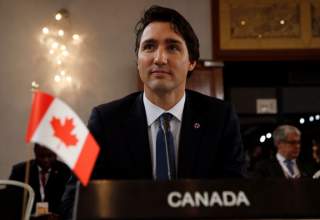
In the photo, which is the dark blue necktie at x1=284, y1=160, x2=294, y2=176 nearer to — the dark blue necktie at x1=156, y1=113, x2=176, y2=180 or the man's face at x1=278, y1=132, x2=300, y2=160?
the man's face at x1=278, y1=132, x2=300, y2=160

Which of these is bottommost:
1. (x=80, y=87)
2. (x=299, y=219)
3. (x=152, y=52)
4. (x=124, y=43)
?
(x=299, y=219)

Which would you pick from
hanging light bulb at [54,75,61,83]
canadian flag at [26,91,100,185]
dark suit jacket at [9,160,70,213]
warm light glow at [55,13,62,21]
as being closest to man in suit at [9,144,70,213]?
dark suit jacket at [9,160,70,213]

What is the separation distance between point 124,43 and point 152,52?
11.1ft

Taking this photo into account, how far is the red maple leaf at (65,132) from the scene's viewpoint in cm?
77

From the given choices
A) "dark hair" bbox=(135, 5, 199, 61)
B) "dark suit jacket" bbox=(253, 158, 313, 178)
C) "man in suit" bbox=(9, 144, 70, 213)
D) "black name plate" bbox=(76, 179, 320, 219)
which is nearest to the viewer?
"black name plate" bbox=(76, 179, 320, 219)

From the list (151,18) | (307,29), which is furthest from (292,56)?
(151,18)

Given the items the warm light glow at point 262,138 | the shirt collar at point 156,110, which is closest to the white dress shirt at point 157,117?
the shirt collar at point 156,110

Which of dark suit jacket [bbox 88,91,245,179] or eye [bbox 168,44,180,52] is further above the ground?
eye [bbox 168,44,180,52]

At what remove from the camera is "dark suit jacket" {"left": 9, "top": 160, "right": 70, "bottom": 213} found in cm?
362

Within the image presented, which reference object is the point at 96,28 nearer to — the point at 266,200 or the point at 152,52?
the point at 152,52

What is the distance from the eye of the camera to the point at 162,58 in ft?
3.98

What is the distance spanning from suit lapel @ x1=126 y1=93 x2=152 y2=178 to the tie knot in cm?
4

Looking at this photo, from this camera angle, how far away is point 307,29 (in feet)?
14.7

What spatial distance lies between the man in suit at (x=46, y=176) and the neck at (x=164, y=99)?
244 centimetres
